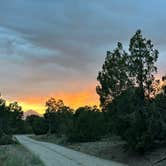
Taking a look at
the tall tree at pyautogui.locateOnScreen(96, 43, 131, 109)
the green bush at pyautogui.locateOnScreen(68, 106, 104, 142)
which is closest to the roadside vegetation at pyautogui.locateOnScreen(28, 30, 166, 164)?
the tall tree at pyautogui.locateOnScreen(96, 43, 131, 109)

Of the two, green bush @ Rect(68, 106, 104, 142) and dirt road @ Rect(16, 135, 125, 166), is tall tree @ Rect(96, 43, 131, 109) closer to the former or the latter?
dirt road @ Rect(16, 135, 125, 166)

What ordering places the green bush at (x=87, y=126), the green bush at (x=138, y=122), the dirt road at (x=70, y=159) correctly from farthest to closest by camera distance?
the green bush at (x=87, y=126)
the green bush at (x=138, y=122)
the dirt road at (x=70, y=159)

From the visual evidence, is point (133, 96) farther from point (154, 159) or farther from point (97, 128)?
point (97, 128)

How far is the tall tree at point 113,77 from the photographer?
4047cm

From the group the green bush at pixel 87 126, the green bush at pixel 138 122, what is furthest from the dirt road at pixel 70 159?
the green bush at pixel 87 126

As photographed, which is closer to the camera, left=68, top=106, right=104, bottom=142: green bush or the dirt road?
the dirt road

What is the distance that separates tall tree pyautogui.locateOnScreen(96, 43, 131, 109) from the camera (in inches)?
1593

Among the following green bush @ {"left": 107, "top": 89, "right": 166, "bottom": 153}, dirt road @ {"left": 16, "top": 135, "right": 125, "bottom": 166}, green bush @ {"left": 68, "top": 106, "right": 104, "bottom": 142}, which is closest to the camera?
dirt road @ {"left": 16, "top": 135, "right": 125, "bottom": 166}

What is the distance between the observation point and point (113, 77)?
140 ft

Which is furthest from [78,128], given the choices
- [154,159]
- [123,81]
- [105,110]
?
[154,159]

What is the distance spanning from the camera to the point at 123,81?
4062 centimetres

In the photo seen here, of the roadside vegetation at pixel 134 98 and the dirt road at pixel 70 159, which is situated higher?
the roadside vegetation at pixel 134 98

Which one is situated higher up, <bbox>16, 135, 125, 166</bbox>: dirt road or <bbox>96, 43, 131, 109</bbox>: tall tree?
<bbox>96, 43, 131, 109</bbox>: tall tree

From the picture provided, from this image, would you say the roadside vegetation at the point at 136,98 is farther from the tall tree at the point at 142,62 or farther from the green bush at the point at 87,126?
the green bush at the point at 87,126
